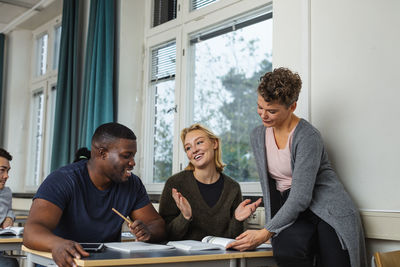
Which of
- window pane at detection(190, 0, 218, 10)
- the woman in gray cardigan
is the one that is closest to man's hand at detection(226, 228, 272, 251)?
Result: the woman in gray cardigan

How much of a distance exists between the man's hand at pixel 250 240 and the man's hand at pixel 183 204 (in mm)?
350

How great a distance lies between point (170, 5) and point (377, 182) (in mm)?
2798

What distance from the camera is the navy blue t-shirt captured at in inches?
83.6

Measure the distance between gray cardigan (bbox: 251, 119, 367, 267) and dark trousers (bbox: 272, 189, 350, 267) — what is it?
0.09 feet

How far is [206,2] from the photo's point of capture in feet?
13.1

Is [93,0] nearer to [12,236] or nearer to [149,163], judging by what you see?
[149,163]

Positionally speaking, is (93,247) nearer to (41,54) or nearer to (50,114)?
(50,114)

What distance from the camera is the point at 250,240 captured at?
208cm

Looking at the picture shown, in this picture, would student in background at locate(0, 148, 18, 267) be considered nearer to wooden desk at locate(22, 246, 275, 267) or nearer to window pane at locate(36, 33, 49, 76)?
wooden desk at locate(22, 246, 275, 267)

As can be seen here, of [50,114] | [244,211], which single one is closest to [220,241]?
[244,211]

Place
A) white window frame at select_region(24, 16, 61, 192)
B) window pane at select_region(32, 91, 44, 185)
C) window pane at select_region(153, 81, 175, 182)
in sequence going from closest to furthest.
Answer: window pane at select_region(153, 81, 175, 182) < white window frame at select_region(24, 16, 61, 192) < window pane at select_region(32, 91, 44, 185)

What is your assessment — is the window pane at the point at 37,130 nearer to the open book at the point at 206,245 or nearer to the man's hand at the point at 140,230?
the man's hand at the point at 140,230

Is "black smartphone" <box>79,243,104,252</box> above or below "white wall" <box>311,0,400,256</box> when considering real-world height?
below

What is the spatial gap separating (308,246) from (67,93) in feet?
12.5
